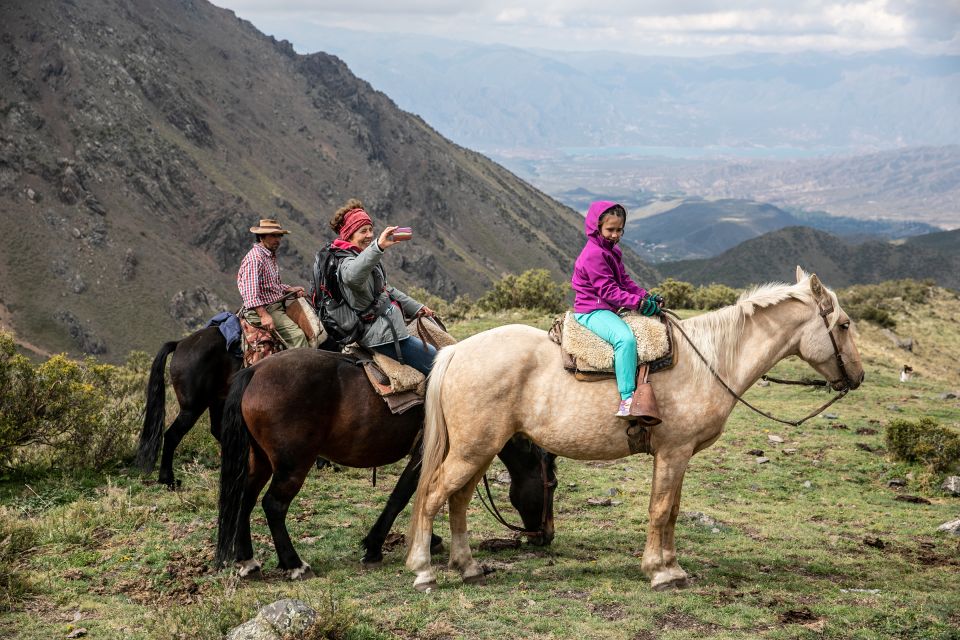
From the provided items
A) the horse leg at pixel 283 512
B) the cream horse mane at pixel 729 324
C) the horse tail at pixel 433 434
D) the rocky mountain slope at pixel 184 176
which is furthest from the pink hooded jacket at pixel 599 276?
the rocky mountain slope at pixel 184 176

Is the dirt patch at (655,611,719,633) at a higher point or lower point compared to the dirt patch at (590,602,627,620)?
higher

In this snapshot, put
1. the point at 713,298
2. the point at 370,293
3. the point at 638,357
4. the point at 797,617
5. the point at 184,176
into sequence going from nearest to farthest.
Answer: the point at 797,617
the point at 638,357
the point at 370,293
the point at 713,298
the point at 184,176

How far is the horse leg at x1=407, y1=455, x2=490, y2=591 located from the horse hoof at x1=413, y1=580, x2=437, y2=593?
0.30 ft

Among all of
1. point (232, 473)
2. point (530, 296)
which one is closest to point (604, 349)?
point (232, 473)

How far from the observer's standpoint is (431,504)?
7059 mm

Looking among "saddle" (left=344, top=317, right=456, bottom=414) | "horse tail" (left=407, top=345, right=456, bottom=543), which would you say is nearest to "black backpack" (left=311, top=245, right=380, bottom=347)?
"saddle" (left=344, top=317, right=456, bottom=414)

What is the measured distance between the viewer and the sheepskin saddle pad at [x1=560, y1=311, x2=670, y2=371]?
683 cm

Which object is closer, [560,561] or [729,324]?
[729,324]

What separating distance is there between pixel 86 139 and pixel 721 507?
332 feet

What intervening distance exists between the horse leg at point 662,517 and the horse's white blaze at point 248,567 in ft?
11.9

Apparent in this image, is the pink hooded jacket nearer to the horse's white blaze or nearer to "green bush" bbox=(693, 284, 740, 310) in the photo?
the horse's white blaze

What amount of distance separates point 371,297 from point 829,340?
448cm

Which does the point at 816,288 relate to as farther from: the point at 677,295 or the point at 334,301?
the point at 677,295

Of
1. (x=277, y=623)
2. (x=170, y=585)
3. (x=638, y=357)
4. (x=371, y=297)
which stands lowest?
(x=170, y=585)
